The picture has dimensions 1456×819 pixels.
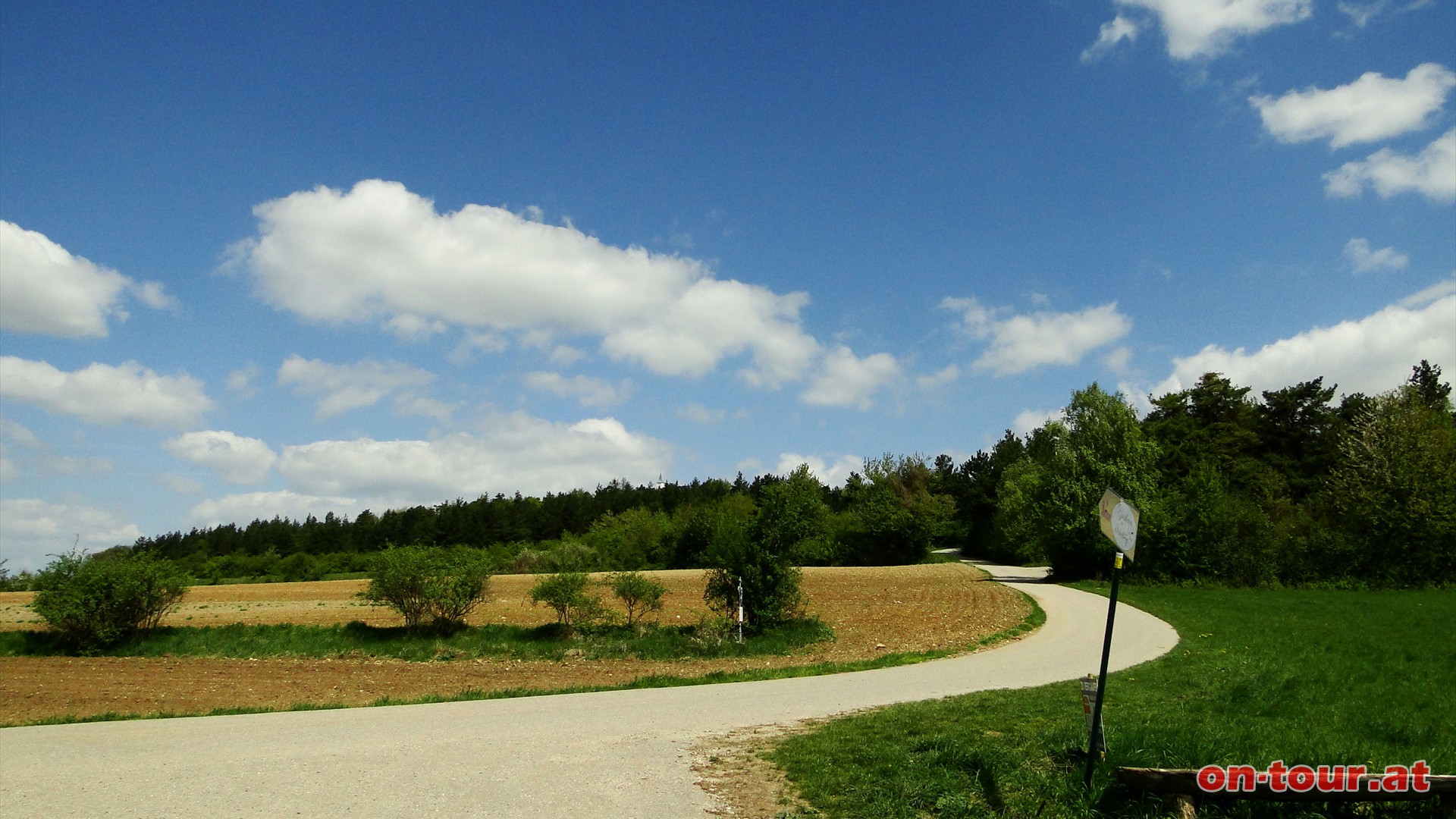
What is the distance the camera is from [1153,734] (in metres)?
7.46

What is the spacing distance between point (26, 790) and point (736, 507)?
65.9 m

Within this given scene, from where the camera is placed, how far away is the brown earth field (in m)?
16.7

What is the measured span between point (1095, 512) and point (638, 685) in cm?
3511

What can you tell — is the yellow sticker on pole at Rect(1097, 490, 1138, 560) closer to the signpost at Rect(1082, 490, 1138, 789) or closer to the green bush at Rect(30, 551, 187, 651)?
the signpost at Rect(1082, 490, 1138, 789)

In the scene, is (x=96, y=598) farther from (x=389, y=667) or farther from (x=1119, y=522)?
(x=1119, y=522)

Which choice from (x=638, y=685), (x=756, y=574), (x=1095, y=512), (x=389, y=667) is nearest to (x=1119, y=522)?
(x=638, y=685)

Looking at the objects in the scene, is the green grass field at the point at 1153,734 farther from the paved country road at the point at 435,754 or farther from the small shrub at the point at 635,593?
the small shrub at the point at 635,593

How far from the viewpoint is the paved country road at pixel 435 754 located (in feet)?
23.8

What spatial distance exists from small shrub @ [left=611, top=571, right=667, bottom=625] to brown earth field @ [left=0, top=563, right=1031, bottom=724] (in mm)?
2452

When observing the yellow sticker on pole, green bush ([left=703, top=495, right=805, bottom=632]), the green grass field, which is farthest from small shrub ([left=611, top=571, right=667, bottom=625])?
the yellow sticker on pole

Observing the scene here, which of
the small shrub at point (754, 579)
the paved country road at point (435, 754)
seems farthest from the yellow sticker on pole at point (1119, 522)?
the small shrub at point (754, 579)

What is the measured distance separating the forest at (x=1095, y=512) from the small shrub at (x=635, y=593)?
2706 mm

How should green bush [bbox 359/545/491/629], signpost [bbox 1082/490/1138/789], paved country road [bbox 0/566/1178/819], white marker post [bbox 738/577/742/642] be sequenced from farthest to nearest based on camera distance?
green bush [bbox 359/545/491/629], white marker post [bbox 738/577/742/642], paved country road [bbox 0/566/1178/819], signpost [bbox 1082/490/1138/789]

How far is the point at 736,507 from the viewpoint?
7325cm
